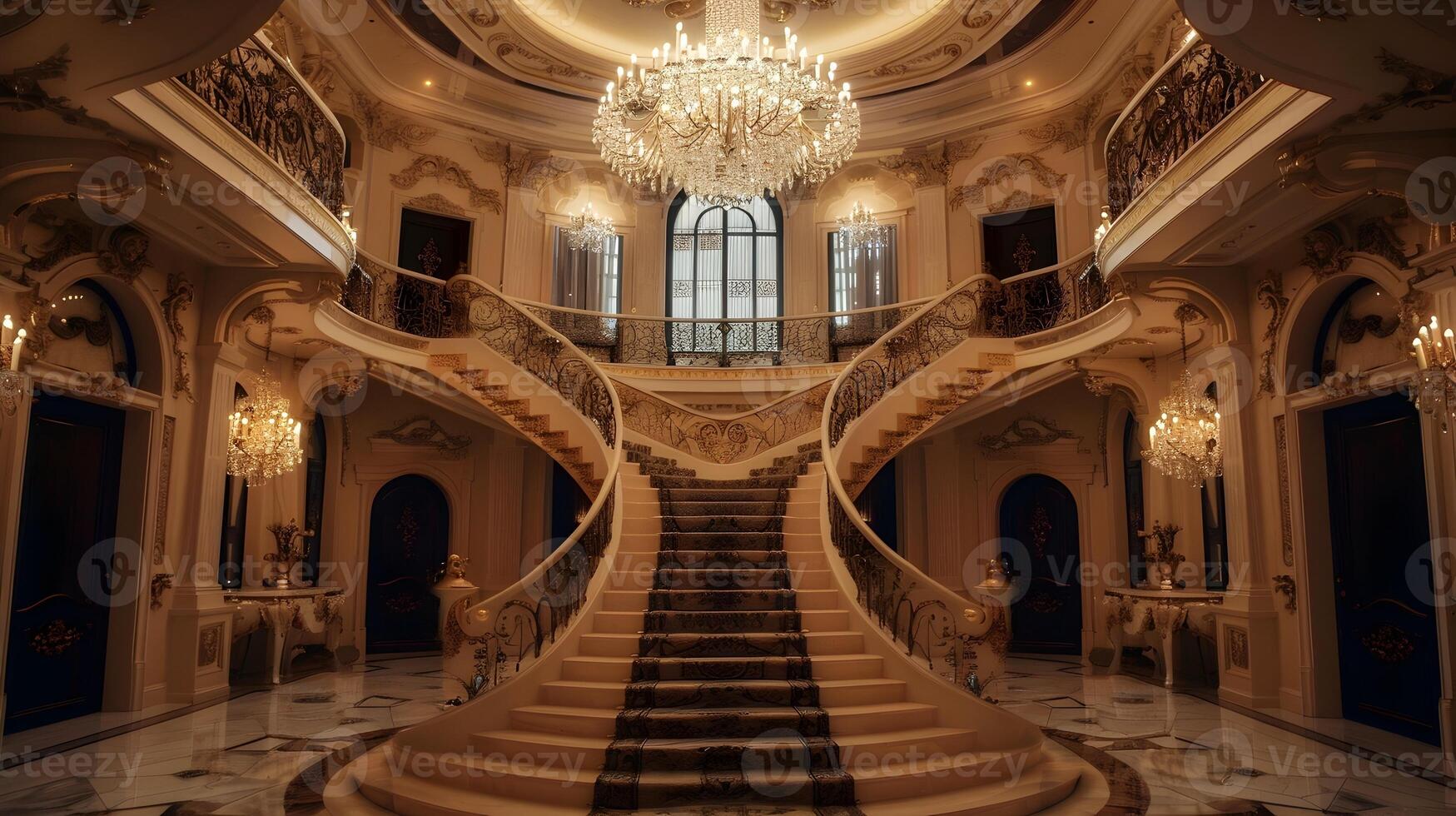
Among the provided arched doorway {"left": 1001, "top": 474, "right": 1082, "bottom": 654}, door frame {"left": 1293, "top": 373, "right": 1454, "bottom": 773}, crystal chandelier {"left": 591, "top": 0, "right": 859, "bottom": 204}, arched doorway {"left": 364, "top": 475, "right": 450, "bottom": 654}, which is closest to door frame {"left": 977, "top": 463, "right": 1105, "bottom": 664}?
arched doorway {"left": 1001, "top": 474, "right": 1082, "bottom": 654}

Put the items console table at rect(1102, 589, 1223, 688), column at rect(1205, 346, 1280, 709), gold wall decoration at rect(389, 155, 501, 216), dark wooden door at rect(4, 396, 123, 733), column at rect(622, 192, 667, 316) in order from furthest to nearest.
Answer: column at rect(622, 192, 667, 316) → gold wall decoration at rect(389, 155, 501, 216) → console table at rect(1102, 589, 1223, 688) → column at rect(1205, 346, 1280, 709) → dark wooden door at rect(4, 396, 123, 733)

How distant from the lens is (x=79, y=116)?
4613 mm

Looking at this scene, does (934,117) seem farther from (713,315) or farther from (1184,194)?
(1184,194)

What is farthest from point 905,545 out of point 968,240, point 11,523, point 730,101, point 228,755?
point 11,523

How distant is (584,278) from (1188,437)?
299 inches

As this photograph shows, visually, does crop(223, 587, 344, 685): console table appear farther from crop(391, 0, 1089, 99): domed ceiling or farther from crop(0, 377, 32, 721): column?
crop(391, 0, 1089, 99): domed ceiling

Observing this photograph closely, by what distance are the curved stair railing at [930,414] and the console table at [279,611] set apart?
14.8 feet

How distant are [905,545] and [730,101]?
20.8 feet

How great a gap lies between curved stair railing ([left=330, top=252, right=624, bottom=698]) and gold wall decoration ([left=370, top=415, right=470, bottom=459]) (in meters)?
1.26

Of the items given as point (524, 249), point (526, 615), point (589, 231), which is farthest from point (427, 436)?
point (526, 615)

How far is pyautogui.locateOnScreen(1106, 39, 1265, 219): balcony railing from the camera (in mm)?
5555

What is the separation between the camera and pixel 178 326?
718 centimetres

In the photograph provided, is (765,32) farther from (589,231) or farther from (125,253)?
(125,253)

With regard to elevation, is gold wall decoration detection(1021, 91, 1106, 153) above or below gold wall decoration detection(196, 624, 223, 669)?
above
